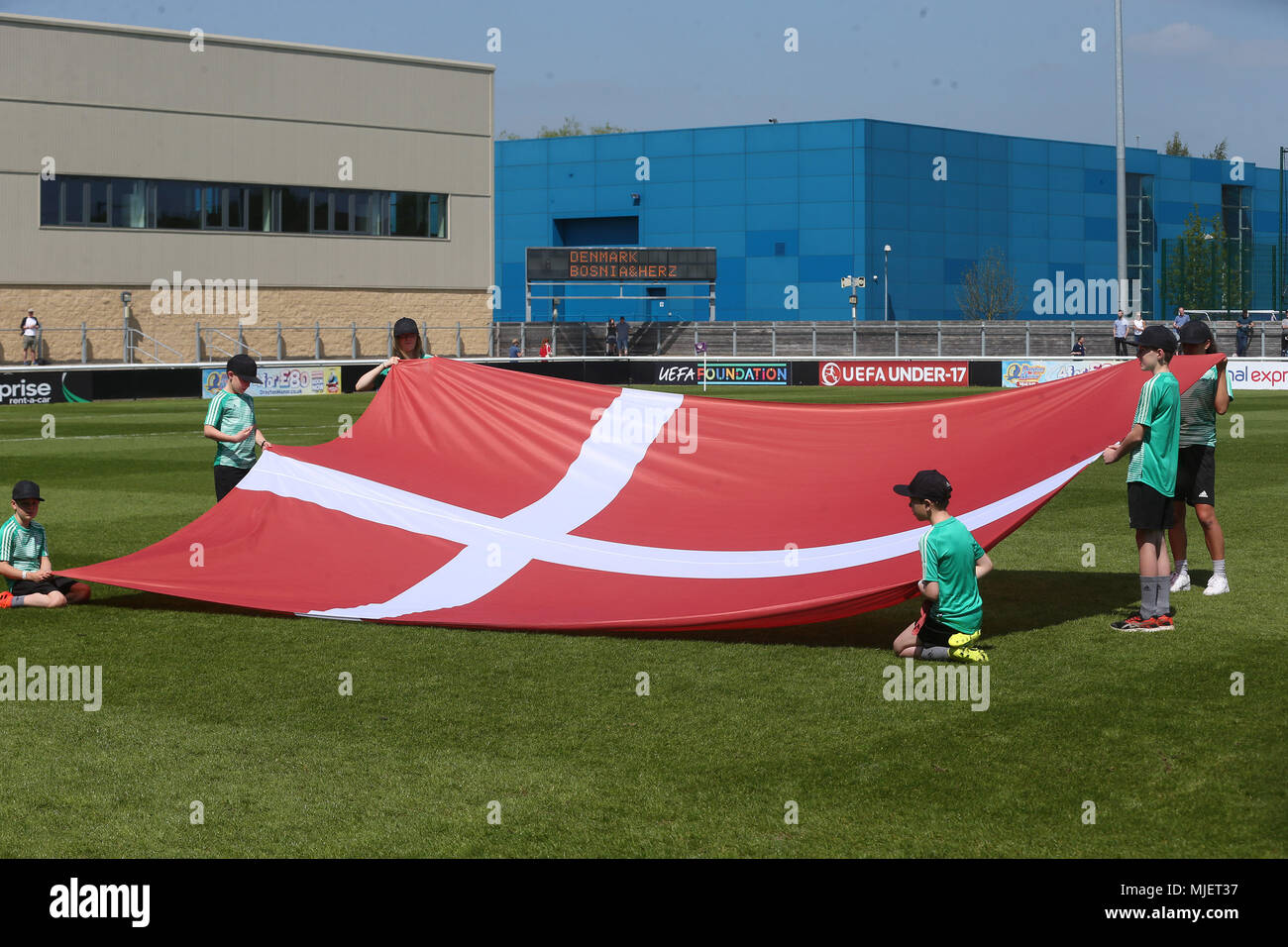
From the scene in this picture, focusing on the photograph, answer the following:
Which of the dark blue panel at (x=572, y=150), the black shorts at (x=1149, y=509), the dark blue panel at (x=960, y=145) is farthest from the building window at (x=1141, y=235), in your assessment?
the black shorts at (x=1149, y=509)

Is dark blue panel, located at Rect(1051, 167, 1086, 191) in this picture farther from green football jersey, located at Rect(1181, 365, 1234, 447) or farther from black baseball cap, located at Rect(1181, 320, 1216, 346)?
green football jersey, located at Rect(1181, 365, 1234, 447)

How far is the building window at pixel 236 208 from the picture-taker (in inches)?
2041

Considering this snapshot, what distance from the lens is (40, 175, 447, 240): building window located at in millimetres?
51844

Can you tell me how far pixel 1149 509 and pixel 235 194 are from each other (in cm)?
4991

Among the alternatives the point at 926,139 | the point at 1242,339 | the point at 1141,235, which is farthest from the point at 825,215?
the point at 1242,339

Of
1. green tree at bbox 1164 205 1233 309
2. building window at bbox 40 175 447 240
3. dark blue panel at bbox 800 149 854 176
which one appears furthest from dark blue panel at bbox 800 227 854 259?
building window at bbox 40 175 447 240

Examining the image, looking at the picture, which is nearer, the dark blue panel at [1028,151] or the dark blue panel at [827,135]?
the dark blue panel at [827,135]

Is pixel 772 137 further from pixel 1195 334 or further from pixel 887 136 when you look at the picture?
pixel 1195 334

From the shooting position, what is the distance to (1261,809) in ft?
20.8

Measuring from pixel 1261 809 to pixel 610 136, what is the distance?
281 ft

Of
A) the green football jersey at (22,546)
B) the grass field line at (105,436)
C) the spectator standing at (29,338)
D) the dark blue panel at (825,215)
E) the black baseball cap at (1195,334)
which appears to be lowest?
the green football jersey at (22,546)

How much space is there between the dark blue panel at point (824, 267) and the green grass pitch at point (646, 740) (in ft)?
240

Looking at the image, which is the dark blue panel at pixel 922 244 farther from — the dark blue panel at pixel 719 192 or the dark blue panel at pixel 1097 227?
the dark blue panel at pixel 1097 227
